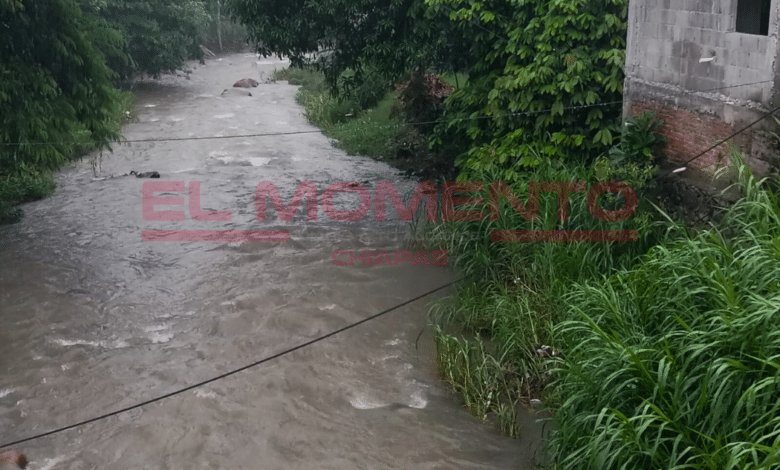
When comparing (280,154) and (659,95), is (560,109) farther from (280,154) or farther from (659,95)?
(280,154)

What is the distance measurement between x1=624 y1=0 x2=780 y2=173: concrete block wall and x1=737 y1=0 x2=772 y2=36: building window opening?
1.38ft

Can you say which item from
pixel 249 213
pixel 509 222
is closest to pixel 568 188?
pixel 509 222

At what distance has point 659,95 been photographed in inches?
298

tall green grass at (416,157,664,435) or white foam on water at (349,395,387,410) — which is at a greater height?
tall green grass at (416,157,664,435)

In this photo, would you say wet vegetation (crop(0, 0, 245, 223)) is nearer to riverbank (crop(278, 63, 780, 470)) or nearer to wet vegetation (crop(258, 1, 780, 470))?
wet vegetation (crop(258, 1, 780, 470))

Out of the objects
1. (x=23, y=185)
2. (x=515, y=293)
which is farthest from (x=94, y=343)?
(x=23, y=185)

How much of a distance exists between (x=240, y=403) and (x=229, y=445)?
1.94 feet

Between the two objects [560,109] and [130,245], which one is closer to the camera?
[560,109]

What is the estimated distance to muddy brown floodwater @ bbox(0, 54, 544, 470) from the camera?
5730 millimetres

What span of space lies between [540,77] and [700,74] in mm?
1777

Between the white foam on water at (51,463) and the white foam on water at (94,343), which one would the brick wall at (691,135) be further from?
the white foam on water at (51,463)

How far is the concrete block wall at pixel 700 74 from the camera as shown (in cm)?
626

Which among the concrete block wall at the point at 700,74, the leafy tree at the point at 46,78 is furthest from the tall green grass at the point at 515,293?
the leafy tree at the point at 46,78

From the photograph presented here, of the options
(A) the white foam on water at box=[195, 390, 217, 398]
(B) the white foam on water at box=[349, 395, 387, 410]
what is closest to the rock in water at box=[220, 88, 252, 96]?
(A) the white foam on water at box=[195, 390, 217, 398]
